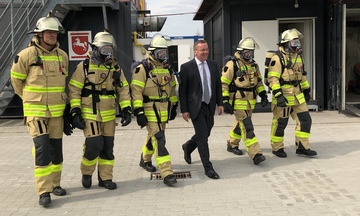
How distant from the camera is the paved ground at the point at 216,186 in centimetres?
483

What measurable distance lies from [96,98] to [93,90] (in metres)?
0.11

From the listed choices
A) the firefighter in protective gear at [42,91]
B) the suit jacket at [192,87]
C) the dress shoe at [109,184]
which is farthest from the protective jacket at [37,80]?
the suit jacket at [192,87]

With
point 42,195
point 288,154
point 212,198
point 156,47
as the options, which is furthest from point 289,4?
point 42,195

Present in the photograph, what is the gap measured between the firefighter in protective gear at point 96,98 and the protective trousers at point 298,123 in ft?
8.83

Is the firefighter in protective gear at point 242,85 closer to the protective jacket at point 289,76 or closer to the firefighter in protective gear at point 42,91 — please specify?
the protective jacket at point 289,76

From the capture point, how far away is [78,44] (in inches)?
454

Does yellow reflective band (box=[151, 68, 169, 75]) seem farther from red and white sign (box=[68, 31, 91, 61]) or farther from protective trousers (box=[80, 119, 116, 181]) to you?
red and white sign (box=[68, 31, 91, 61])

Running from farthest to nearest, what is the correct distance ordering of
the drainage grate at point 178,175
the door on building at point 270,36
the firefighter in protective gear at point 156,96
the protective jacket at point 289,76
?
the door on building at point 270,36 → the protective jacket at point 289,76 → the drainage grate at point 178,175 → the firefighter in protective gear at point 156,96

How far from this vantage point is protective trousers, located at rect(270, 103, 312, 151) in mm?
6941

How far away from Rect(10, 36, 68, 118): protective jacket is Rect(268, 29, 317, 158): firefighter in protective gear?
337 centimetres

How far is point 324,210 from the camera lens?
4652 mm

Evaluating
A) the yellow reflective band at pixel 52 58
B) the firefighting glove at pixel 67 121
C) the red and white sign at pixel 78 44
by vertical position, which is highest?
the red and white sign at pixel 78 44

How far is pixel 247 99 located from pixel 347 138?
2828mm

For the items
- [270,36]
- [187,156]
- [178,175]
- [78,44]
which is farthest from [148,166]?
[270,36]
